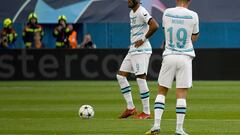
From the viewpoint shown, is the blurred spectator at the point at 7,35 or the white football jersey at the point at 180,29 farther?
the blurred spectator at the point at 7,35

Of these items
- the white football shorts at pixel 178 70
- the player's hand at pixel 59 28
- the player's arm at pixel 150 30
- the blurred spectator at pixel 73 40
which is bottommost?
the blurred spectator at pixel 73 40

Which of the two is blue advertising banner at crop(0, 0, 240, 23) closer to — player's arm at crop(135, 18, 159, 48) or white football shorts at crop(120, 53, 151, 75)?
white football shorts at crop(120, 53, 151, 75)

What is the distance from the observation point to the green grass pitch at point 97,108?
47.1 feet

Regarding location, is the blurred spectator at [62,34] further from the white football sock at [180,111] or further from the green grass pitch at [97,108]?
the white football sock at [180,111]

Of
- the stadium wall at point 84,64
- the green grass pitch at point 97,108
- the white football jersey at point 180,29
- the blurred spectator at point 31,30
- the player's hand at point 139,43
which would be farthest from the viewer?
the blurred spectator at point 31,30

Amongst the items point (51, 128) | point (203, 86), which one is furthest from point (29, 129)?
point (203, 86)

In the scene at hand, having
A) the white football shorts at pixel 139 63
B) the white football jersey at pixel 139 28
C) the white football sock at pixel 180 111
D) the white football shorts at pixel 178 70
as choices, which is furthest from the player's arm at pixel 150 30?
the white football sock at pixel 180 111

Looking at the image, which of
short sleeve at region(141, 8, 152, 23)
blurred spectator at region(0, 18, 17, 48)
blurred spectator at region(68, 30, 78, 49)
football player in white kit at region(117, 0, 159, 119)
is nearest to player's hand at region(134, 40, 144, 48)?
football player in white kit at region(117, 0, 159, 119)

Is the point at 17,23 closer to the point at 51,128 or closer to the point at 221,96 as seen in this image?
the point at 221,96

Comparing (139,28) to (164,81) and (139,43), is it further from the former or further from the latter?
(164,81)

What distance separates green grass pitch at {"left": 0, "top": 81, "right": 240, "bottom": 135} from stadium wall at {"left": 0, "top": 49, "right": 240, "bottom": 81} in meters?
0.70

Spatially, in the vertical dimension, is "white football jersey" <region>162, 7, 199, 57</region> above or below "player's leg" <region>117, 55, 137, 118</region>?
above

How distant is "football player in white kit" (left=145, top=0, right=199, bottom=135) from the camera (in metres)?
13.0

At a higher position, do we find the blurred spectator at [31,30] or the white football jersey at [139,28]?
the white football jersey at [139,28]
